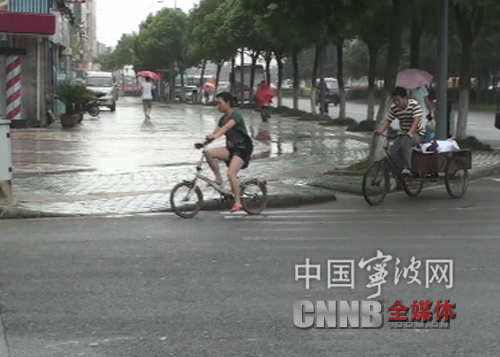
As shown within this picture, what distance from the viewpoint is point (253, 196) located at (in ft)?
41.4

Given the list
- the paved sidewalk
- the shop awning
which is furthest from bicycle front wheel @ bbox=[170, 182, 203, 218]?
the shop awning

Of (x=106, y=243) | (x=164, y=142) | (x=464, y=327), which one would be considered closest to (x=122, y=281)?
(x=106, y=243)

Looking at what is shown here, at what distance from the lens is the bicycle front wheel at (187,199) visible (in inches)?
487

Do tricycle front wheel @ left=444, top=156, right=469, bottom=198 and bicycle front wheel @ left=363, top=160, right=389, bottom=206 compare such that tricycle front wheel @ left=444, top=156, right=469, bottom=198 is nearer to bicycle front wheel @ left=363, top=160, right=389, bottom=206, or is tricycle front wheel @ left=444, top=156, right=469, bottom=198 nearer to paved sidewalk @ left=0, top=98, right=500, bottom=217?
bicycle front wheel @ left=363, top=160, right=389, bottom=206

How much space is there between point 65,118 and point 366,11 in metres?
14.2

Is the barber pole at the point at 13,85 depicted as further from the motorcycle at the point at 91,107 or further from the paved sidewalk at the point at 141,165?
the motorcycle at the point at 91,107

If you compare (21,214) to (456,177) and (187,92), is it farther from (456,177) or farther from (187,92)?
(187,92)

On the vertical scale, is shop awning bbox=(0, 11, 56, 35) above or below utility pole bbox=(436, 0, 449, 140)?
above

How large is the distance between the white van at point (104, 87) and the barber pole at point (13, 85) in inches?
674

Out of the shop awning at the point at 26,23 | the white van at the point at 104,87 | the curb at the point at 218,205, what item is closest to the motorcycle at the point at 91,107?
the shop awning at the point at 26,23

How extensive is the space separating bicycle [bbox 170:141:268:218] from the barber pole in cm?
1550

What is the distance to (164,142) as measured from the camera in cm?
2428

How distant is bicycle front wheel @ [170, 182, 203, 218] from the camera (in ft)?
40.5

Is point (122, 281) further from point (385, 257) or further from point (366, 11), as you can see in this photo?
point (366, 11)
